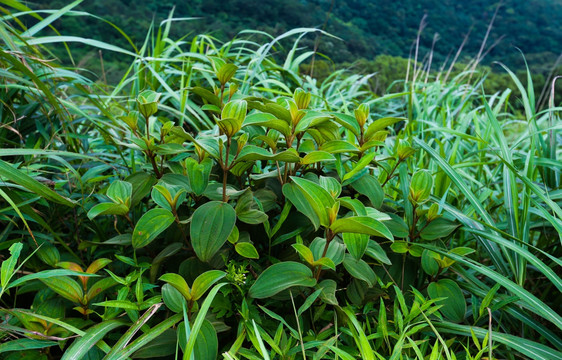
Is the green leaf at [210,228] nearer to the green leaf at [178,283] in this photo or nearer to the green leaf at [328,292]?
the green leaf at [178,283]

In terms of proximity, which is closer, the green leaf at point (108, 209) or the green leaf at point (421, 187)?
the green leaf at point (108, 209)

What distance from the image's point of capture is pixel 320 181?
78 centimetres

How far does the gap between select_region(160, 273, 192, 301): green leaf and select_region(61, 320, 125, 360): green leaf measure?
132 mm

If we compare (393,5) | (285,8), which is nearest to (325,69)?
(285,8)

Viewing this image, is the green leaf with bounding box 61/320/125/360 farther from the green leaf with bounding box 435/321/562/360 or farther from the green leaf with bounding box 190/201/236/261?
the green leaf with bounding box 435/321/562/360

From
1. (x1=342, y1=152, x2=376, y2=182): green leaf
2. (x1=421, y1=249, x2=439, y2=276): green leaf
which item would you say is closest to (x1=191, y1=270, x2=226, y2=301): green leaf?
(x1=342, y1=152, x2=376, y2=182): green leaf

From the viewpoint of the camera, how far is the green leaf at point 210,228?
0.69m

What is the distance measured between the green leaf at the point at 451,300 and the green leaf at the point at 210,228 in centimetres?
44

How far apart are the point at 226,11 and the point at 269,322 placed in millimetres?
12405

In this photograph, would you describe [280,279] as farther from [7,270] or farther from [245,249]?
[7,270]

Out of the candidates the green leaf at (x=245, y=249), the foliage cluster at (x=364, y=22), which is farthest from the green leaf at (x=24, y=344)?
the foliage cluster at (x=364, y=22)

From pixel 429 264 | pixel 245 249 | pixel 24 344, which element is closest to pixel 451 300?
pixel 429 264

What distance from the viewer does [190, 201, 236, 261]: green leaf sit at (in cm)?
69

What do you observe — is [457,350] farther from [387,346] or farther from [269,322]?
[269,322]
